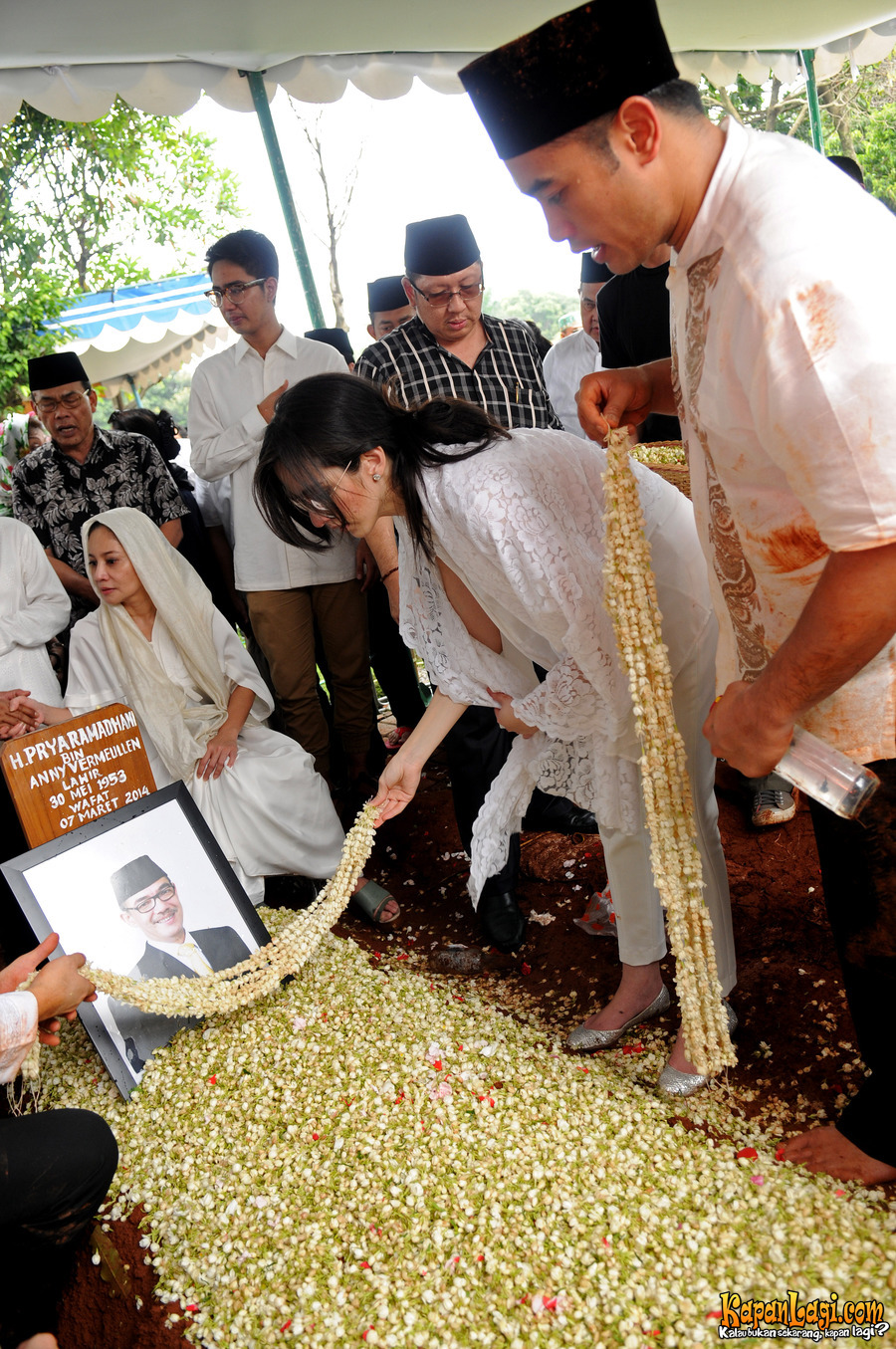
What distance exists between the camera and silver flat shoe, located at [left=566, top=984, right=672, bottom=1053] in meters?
2.41

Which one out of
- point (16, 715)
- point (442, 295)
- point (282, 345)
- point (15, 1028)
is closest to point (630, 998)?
point (15, 1028)

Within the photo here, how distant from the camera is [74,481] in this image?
4.12 m

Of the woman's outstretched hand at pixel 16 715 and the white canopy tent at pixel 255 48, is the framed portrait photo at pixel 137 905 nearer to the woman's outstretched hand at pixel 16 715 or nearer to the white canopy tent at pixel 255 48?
the woman's outstretched hand at pixel 16 715

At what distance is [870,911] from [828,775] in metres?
0.32

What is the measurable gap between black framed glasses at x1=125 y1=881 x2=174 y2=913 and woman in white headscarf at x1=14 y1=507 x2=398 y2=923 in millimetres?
547

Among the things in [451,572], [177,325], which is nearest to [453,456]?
[451,572]

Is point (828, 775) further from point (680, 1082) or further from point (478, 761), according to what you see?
point (478, 761)

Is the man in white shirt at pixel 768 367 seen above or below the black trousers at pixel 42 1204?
above

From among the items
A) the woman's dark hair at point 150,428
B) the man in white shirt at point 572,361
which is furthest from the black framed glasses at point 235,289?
the woman's dark hair at point 150,428

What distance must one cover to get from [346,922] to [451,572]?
1.71m

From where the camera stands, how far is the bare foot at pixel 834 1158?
1.78 meters

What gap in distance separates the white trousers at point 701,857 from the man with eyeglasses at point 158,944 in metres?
1.27

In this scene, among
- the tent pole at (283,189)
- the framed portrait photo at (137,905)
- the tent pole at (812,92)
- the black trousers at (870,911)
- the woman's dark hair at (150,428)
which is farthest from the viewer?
the tent pole at (812,92)

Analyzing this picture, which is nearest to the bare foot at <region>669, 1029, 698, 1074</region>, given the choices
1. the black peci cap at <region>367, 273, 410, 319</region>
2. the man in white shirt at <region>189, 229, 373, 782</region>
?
the man in white shirt at <region>189, 229, 373, 782</region>
